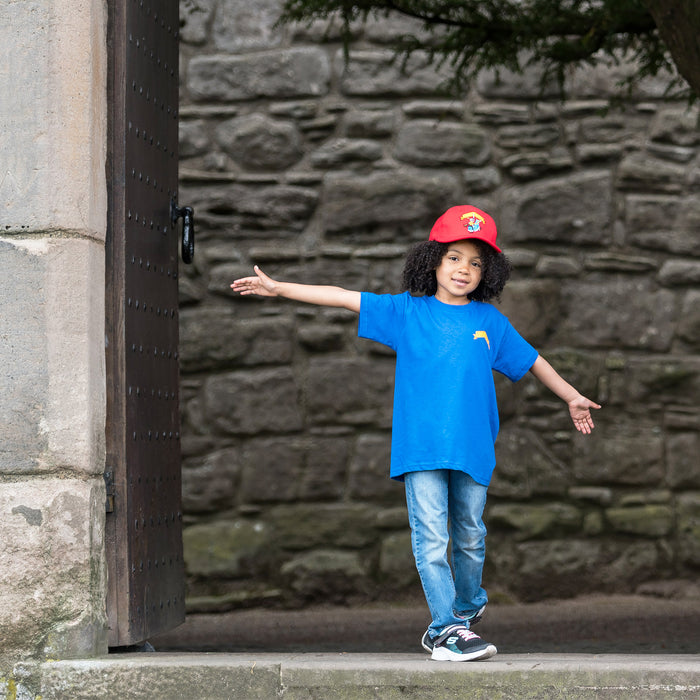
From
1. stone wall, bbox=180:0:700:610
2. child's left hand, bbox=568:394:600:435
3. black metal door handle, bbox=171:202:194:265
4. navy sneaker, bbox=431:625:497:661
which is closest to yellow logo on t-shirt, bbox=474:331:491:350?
child's left hand, bbox=568:394:600:435

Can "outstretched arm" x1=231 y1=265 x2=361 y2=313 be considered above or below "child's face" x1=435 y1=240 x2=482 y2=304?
below

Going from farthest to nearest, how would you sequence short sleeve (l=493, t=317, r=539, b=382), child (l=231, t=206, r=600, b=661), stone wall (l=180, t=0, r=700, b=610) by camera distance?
stone wall (l=180, t=0, r=700, b=610), short sleeve (l=493, t=317, r=539, b=382), child (l=231, t=206, r=600, b=661)

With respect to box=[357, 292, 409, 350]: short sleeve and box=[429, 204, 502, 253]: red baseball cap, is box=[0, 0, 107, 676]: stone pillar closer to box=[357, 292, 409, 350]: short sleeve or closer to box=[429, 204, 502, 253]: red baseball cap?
box=[357, 292, 409, 350]: short sleeve

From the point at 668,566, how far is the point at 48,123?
3841mm

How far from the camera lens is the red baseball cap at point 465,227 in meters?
3.03

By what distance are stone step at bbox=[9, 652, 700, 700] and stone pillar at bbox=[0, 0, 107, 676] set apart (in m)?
0.11

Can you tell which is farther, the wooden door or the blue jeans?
the wooden door

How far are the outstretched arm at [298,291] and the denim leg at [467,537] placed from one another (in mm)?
579

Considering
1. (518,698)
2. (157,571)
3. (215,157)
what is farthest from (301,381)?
(518,698)

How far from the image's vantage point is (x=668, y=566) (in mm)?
5312

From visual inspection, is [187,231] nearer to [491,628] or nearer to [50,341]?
[50,341]

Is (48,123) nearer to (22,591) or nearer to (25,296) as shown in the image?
(25,296)

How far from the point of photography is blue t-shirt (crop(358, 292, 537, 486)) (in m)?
2.89

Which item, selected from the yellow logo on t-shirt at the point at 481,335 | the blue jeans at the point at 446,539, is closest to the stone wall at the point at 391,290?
the blue jeans at the point at 446,539
